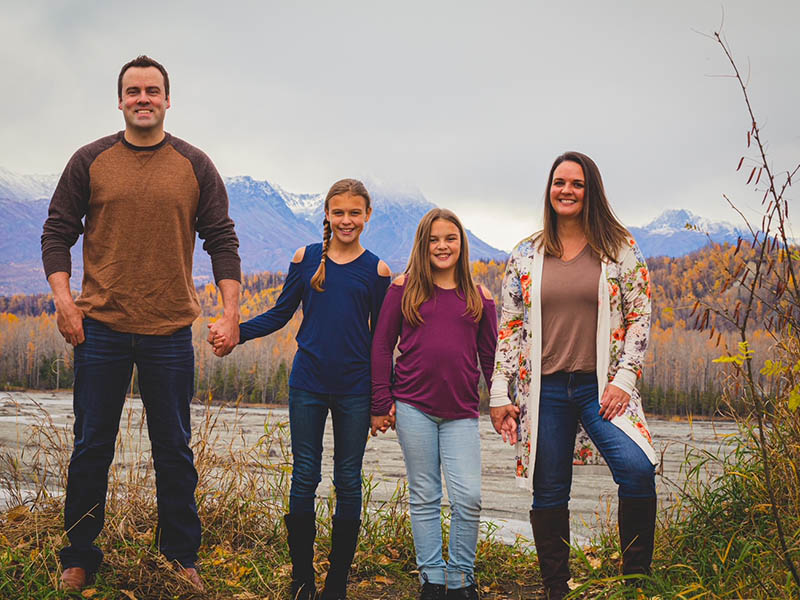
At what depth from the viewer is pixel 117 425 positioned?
2.98 meters

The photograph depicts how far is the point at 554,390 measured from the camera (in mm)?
2748

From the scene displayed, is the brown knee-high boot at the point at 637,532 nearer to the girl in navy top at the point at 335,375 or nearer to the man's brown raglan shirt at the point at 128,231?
the girl in navy top at the point at 335,375

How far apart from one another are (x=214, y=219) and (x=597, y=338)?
166 centimetres

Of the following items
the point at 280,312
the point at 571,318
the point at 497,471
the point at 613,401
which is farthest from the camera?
the point at 497,471

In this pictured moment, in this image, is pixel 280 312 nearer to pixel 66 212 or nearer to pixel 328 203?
pixel 328 203

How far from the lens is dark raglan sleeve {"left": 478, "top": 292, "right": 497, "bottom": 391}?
3.12m

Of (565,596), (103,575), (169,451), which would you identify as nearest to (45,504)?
(103,575)

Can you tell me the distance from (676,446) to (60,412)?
19.8 m

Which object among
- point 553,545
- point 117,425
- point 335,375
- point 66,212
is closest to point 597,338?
point 553,545

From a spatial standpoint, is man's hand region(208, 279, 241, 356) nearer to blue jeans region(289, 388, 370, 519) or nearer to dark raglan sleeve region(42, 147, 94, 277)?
blue jeans region(289, 388, 370, 519)

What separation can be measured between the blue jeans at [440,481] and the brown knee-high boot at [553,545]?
0.27 meters

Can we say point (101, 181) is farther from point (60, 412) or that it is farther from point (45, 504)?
point (60, 412)

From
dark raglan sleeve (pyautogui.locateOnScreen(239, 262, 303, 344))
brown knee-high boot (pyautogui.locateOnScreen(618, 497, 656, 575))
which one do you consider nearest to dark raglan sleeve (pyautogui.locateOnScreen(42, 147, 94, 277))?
dark raglan sleeve (pyautogui.locateOnScreen(239, 262, 303, 344))

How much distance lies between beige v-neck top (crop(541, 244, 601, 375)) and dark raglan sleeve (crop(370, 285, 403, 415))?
0.63 meters
